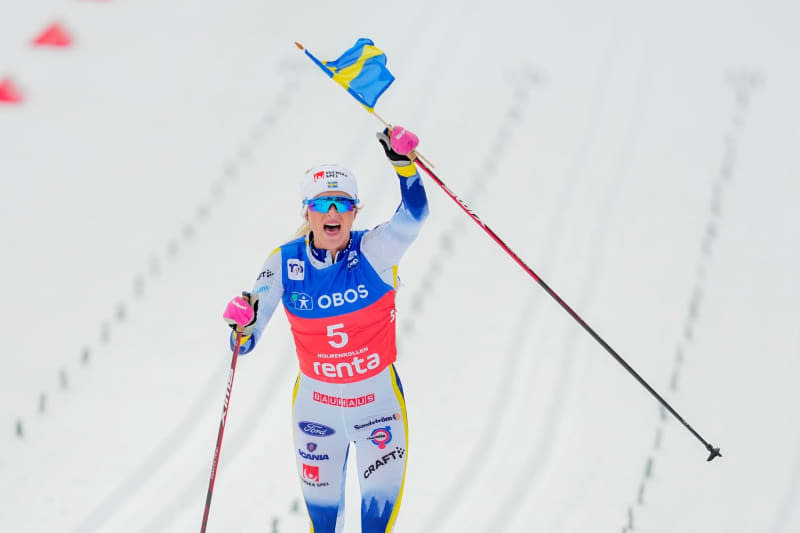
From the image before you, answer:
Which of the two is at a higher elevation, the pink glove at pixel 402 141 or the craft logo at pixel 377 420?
the pink glove at pixel 402 141

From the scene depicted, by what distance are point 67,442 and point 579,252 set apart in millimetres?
4704

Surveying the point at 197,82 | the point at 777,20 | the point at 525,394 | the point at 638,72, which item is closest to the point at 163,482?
the point at 525,394

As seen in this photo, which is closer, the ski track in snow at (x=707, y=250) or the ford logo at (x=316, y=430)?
the ford logo at (x=316, y=430)

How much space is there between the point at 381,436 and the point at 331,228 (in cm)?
96

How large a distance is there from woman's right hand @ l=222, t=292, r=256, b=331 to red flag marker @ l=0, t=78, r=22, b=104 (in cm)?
863

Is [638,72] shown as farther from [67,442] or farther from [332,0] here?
[67,442]

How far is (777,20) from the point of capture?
13.9 m

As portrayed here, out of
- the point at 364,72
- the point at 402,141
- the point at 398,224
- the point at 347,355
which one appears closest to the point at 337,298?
the point at 347,355

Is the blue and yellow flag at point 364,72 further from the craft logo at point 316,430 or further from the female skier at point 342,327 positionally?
the craft logo at point 316,430

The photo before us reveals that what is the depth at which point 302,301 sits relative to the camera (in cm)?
447

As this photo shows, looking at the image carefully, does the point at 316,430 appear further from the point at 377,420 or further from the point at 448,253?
the point at 448,253

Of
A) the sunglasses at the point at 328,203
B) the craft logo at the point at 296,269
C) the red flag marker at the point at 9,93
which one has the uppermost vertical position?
the red flag marker at the point at 9,93

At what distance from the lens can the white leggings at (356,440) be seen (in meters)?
4.60

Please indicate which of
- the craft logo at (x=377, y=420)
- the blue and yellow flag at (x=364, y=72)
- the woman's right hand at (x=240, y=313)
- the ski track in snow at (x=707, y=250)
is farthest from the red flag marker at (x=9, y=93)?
the craft logo at (x=377, y=420)
